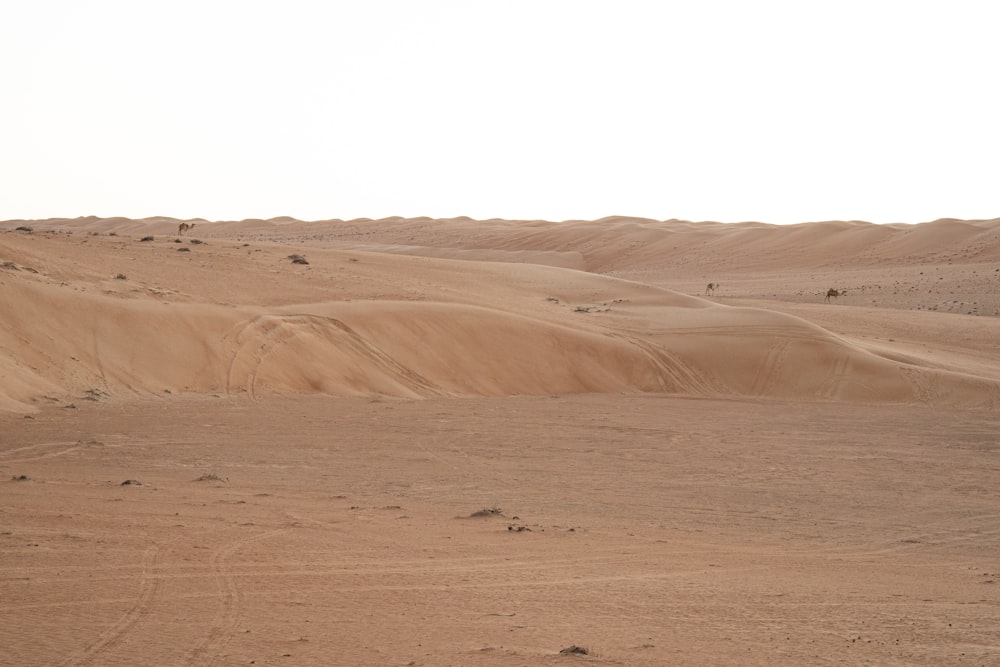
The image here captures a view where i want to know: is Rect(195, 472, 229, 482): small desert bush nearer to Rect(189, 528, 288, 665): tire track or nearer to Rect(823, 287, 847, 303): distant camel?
Rect(189, 528, 288, 665): tire track

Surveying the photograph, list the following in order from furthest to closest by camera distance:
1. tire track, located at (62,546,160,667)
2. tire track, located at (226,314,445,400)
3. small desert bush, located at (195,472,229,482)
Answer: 1. tire track, located at (226,314,445,400)
2. small desert bush, located at (195,472,229,482)
3. tire track, located at (62,546,160,667)

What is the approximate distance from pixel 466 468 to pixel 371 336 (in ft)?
28.7

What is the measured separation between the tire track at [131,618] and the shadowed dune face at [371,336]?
29.6 ft

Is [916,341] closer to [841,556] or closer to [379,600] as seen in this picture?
[841,556]

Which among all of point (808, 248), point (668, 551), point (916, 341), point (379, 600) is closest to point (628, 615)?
point (379, 600)

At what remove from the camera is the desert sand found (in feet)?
22.3

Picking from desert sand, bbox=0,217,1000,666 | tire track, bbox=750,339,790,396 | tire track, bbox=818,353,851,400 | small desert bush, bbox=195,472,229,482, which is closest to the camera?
desert sand, bbox=0,217,1000,666

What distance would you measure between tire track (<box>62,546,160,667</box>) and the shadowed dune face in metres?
9.02

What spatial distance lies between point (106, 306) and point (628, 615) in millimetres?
15412

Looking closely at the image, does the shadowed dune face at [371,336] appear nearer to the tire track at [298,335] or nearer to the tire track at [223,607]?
the tire track at [298,335]

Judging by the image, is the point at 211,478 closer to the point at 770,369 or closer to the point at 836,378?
the point at 770,369

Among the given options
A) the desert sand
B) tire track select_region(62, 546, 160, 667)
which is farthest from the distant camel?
tire track select_region(62, 546, 160, 667)

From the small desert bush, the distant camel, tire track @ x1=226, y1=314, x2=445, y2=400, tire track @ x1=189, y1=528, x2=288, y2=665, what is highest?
the distant camel

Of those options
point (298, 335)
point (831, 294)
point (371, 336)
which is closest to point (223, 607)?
point (298, 335)
